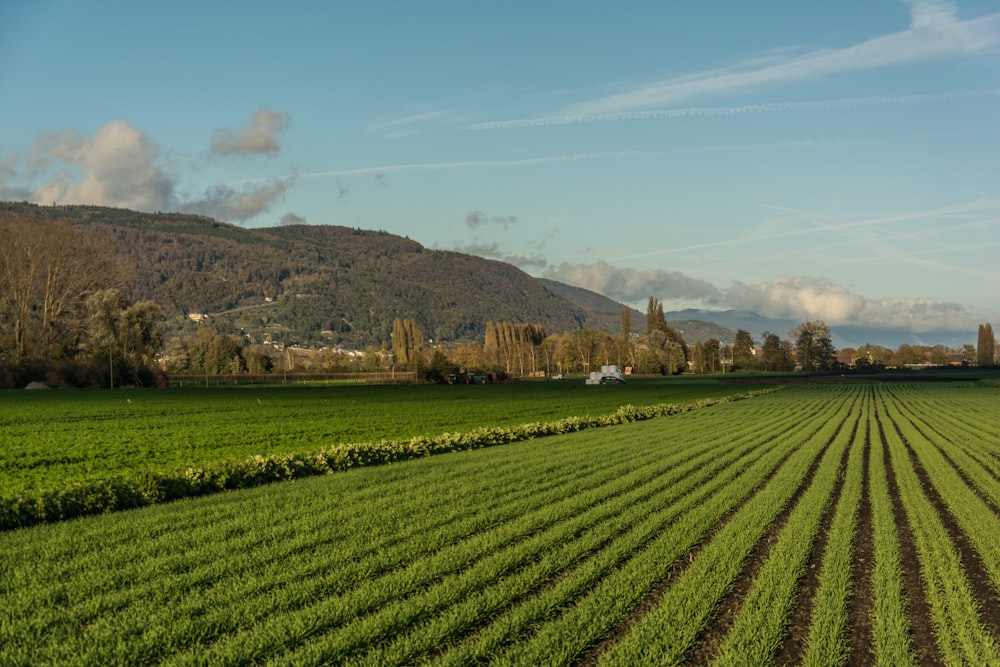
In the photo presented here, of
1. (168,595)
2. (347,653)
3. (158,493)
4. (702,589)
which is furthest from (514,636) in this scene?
(158,493)

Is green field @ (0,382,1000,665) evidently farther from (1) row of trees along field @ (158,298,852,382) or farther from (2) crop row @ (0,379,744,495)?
(1) row of trees along field @ (158,298,852,382)

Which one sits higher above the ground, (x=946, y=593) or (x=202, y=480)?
(x=202, y=480)

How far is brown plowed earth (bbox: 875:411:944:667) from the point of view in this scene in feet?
25.2

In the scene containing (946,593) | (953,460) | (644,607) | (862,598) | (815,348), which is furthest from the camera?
(815,348)

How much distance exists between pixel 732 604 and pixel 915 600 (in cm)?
232

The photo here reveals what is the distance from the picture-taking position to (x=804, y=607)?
8906 millimetres

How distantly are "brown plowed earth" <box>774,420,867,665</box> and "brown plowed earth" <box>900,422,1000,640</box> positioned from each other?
1.78 metres

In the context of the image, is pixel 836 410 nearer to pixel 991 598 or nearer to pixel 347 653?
pixel 991 598

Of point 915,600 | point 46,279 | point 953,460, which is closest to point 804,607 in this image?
point 915,600

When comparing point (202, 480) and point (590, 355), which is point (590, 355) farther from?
point (202, 480)

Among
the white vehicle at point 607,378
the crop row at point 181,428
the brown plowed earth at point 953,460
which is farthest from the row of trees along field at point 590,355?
the brown plowed earth at point 953,460

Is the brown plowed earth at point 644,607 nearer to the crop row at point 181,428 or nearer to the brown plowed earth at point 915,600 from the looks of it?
the brown plowed earth at point 915,600

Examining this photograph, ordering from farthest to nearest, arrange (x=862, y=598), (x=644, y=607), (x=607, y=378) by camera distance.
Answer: (x=607, y=378)
(x=862, y=598)
(x=644, y=607)

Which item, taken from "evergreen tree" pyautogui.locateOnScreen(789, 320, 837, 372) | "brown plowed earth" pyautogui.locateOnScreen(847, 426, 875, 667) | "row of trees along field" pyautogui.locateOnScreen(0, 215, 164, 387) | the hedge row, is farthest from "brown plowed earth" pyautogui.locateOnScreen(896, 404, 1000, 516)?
"evergreen tree" pyautogui.locateOnScreen(789, 320, 837, 372)
